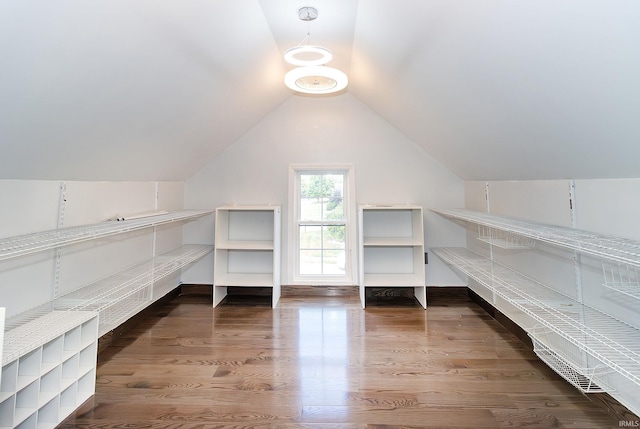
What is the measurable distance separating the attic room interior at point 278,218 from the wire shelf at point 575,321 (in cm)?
Answer: 1

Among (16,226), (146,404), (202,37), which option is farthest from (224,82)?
(146,404)

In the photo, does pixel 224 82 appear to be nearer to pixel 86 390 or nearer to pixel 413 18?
pixel 413 18

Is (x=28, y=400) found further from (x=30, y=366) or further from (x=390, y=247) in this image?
(x=390, y=247)

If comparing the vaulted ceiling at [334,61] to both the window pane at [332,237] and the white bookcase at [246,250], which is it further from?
the window pane at [332,237]

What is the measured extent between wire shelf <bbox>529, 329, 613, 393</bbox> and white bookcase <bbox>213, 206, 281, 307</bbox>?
232 cm

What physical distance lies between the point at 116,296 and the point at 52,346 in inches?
20.8

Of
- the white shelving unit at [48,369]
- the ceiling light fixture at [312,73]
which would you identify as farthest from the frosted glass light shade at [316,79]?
the white shelving unit at [48,369]

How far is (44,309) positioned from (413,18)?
8.72 feet

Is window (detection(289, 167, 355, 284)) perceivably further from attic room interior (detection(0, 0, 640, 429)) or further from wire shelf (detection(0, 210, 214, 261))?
wire shelf (detection(0, 210, 214, 261))

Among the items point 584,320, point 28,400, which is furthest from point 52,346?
point 584,320

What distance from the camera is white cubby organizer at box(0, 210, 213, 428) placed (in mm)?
1291

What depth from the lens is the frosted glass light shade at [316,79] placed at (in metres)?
1.87

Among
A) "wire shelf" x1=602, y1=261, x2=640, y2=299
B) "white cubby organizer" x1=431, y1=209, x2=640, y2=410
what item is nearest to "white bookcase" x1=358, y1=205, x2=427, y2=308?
"white cubby organizer" x1=431, y1=209, x2=640, y2=410

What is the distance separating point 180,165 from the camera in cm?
305
